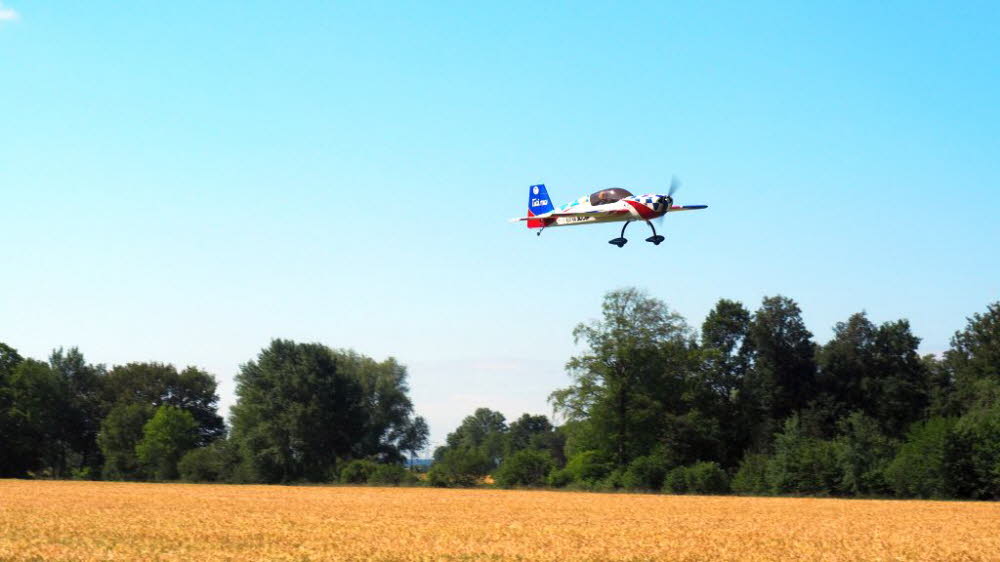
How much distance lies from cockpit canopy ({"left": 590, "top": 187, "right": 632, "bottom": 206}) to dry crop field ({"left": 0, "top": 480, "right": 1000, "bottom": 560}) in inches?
426

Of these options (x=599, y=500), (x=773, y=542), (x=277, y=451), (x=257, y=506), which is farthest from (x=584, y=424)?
(x=773, y=542)

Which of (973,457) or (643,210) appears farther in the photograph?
(973,457)

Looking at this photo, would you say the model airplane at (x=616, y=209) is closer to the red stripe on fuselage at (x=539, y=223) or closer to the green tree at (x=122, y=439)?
the red stripe on fuselage at (x=539, y=223)

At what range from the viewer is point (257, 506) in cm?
5066

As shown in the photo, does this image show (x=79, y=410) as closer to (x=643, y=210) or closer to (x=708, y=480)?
(x=708, y=480)

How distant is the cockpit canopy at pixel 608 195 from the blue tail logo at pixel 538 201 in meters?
3.03

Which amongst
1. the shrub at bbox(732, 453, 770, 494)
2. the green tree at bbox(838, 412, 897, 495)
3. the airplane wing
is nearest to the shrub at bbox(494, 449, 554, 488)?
the shrub at bbox(732, 453, 770, 494)

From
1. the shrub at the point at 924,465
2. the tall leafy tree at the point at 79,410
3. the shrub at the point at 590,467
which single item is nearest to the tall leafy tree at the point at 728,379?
the shrub at the point at 590,467

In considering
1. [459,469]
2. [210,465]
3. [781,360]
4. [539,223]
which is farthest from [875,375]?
[539,223]

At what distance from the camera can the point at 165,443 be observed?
92062 millimetres

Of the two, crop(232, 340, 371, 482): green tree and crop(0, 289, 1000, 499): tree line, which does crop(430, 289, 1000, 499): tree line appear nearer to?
crop(0, 289, 1000, 499): tree line

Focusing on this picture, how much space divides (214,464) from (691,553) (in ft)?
211

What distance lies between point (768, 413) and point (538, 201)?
187ft

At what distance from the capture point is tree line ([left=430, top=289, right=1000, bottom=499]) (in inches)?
2464
